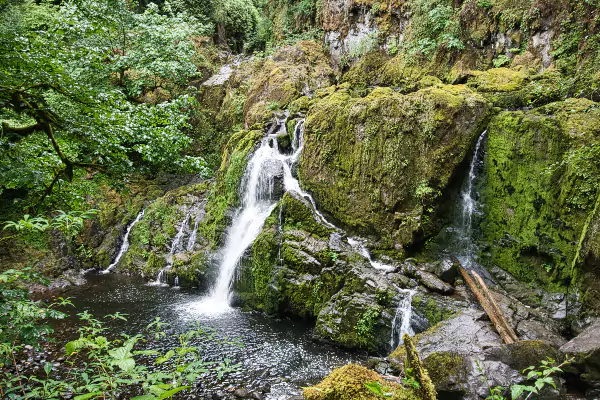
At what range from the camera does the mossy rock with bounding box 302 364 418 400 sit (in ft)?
8.69

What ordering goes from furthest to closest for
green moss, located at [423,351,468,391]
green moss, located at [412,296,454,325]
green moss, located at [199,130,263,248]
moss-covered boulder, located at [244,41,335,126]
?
1. moss-covered boulder, located at [244,41,335,126]
2. green moss, located at [199,130,263,248]
3. green moss, located at [412,296,454,325]
4. green moss, located at [423,351,468,391]

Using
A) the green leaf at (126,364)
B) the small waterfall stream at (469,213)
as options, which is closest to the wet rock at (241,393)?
the green leaf at (126,364)

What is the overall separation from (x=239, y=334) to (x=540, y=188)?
7.79 meters

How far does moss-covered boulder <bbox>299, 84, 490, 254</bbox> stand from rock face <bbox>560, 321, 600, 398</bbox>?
12.9 ft

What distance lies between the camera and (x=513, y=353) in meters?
5.42

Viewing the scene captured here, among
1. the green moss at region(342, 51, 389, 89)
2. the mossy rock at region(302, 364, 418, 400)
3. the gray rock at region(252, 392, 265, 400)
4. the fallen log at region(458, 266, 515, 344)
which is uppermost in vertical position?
the green moss at region(342, 51, 389, 89)

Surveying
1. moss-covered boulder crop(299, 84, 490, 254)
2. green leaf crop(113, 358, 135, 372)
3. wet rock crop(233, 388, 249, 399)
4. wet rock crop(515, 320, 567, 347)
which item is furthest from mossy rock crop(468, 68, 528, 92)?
green leaf crop(113, 358, 135, 372)

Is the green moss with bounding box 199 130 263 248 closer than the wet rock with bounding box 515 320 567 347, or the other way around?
the wet rock with bounding box 515 320 567 347

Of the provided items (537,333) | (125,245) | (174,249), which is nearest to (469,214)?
(537,333)

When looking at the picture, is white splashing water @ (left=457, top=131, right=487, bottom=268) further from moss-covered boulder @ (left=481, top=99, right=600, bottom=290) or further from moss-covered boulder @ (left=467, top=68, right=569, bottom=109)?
moss-covered boulder @ (left=467, top=68, right=569, bottom=109)

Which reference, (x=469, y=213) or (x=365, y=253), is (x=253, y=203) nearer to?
(x=365, y=253)

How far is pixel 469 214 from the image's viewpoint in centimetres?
902

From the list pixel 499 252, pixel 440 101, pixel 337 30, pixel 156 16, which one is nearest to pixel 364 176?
pixel 440 101

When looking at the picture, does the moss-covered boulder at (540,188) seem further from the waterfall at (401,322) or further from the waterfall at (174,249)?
the waterfall at (174,249)
